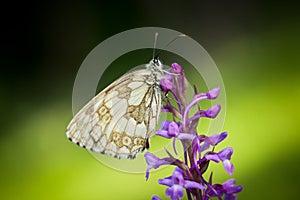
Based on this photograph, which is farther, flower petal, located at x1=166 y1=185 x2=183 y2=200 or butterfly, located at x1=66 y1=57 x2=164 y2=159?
butterfly, located at x1=66 y1=57 x2=164 y2=159

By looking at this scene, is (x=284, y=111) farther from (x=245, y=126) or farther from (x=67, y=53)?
(x=67, y=53)

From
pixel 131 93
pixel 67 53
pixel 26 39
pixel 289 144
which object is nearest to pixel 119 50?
pixel 67 53

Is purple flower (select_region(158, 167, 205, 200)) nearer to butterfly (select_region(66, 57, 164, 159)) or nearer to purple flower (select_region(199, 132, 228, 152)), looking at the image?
purple flower (select_region(199, 132, 228, 152))

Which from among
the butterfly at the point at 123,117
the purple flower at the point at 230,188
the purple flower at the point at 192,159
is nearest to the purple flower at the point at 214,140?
the purple flower at the point at 192,159

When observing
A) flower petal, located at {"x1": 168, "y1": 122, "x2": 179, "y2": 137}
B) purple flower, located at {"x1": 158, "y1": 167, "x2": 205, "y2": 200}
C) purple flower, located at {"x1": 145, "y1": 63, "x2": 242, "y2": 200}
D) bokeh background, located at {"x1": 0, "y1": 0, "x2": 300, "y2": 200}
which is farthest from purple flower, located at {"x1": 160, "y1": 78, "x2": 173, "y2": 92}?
bokeh background, located at {"x1": 0, "y1": 0, "x2": 300, "y2": 200}

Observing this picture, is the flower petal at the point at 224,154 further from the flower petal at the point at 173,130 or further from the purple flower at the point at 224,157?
the flower petal at the point at 173,130

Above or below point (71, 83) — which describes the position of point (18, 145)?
below

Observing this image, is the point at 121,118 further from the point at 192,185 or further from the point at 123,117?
the point at 192,185

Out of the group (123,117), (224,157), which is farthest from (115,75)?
(224,157)

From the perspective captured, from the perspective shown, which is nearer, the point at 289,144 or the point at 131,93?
the point at 131,93
